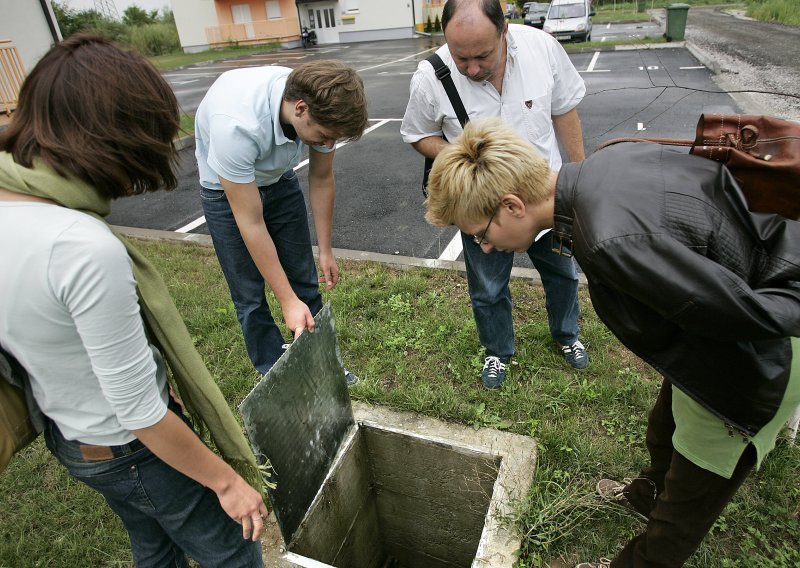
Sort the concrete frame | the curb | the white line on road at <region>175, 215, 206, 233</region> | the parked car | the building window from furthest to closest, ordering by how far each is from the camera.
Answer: the building window
the parked car
the white line on road at <region>175, 215, 206, 233</region>
the curb
the concrete frame

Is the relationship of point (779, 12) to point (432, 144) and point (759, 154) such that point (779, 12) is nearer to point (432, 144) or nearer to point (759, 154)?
point (432, 144)

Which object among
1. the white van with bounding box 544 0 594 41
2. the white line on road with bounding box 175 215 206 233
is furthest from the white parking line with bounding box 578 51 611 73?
the white line on road with bounding box 175 215 206 233

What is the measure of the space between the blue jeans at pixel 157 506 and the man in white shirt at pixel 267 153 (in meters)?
0.80

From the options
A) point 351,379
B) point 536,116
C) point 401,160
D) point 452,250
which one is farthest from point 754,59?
point 351,379

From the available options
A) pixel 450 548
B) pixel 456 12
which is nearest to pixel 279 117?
pixel 456 12

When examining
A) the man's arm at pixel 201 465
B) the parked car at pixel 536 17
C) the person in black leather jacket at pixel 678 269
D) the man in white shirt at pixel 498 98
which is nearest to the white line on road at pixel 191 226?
the man in white shirt at pixel 498 98

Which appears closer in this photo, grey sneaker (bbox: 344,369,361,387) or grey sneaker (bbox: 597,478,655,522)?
grey sneaker (bbox: 597,478,655,522)

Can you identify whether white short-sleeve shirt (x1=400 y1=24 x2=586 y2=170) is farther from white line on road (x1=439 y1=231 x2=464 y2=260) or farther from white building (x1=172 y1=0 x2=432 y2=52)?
white building (x1=172 y1=0 x2=432 y2=52)

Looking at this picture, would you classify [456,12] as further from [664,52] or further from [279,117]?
[664,52]

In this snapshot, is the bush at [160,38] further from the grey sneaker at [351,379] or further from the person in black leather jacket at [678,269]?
the person in black leather jacket at [678,269]

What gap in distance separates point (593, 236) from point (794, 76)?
38.9 ft

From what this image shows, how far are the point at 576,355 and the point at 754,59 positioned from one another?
43.5 ft

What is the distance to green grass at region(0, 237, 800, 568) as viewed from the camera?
6.97ft

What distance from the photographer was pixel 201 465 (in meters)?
1.26
